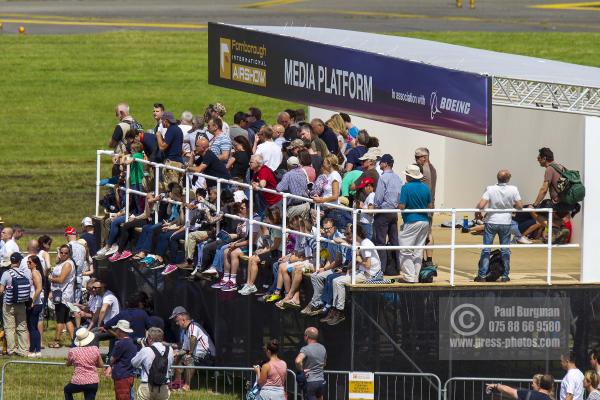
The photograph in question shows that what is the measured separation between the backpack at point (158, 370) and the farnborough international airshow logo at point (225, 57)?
924cm

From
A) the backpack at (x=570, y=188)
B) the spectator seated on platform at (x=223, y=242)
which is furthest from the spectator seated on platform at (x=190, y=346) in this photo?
the backpack at (x=570, y=188)

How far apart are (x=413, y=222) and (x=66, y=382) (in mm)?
5654

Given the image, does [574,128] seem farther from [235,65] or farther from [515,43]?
[515,43]

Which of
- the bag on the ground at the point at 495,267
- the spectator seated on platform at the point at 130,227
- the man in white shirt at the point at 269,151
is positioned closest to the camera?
the bag on the ground at the point at 495,267

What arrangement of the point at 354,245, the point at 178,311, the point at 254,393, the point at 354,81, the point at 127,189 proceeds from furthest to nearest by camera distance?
the point at 127,189
the point at 354,81
the point at 178,311
the point at 354,245
the point at 254,393

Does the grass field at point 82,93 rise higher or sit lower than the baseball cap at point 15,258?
higher

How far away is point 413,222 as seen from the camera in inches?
830

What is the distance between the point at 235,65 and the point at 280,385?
9.04m

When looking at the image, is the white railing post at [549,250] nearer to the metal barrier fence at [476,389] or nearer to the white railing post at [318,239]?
the metal barrier fence at [476,389]

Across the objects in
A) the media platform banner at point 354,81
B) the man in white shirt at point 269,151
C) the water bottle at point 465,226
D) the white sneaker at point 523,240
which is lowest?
the white sneaker at point 523,240

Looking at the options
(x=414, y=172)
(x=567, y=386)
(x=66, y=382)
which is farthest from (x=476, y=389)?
(x=66, y=382)

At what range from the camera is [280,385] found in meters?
20.2

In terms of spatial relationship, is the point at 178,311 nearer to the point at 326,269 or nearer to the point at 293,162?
the point at 293,162

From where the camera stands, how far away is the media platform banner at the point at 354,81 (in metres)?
21.1
